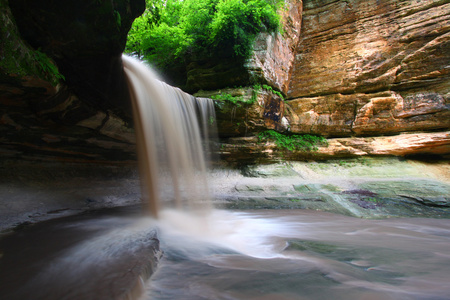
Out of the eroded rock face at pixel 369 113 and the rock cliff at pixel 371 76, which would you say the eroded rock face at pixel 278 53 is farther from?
the eroded rock face at pixel 369 113

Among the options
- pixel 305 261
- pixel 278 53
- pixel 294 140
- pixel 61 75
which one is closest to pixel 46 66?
pixel 61 75

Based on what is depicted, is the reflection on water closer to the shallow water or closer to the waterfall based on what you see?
the shallow water

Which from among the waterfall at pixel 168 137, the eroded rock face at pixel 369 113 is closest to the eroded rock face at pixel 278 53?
the eroded rock face at pixel 369 113

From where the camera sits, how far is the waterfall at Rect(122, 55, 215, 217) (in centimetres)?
495

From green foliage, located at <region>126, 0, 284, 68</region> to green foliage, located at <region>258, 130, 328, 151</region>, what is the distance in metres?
3.06

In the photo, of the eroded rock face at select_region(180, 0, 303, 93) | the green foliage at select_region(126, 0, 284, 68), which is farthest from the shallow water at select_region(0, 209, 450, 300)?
the green foliage at select_region(126, 0, 284, 68)

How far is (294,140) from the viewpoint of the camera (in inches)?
335

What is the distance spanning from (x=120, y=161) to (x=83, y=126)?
214cm

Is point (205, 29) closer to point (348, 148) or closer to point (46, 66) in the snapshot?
point (46, 66)

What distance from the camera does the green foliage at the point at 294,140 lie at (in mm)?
8161

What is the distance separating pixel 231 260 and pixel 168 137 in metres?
4.00

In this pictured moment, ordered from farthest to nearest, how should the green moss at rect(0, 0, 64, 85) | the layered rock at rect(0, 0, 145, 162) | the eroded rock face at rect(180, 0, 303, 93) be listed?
the eroded rock face at rect(180, 0, 303, 93) → the layered rock at rect(0, 0, 145, 162) → the green moss at rect(0, 0, 64, 85)

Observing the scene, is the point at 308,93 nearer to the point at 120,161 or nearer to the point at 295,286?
the point at 120,161

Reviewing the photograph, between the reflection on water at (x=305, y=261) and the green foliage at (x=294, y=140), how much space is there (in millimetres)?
4303
